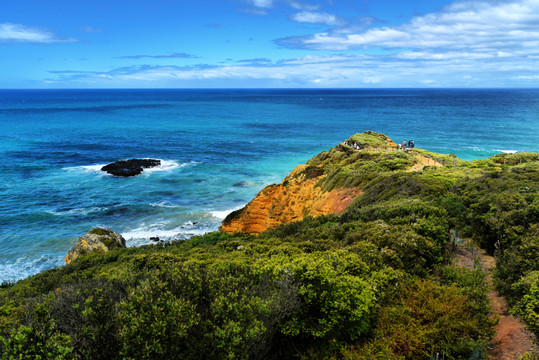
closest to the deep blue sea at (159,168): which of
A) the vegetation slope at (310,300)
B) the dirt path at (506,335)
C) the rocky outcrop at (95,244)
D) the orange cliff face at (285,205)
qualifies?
the orange cliff face at (285,205)

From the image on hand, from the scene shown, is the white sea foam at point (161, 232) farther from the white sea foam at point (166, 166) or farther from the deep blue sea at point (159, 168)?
the white sea foam at point (166, 166)

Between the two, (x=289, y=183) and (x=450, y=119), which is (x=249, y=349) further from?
(x=450, y=119)

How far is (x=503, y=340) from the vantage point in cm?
939

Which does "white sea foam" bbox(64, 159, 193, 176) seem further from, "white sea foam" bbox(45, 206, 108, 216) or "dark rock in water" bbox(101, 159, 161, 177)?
"white sea foam" bbox(45, 206, 108, 216)

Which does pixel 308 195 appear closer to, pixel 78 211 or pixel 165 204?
pixel 165 204

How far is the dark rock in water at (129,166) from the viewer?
162 ft

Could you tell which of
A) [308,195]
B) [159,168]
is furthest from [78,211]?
[308,195]

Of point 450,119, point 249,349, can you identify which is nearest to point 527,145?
point 450,119

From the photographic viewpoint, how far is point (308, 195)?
30.7 meters

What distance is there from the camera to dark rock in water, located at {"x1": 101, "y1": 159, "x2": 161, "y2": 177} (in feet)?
162

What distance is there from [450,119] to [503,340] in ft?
365

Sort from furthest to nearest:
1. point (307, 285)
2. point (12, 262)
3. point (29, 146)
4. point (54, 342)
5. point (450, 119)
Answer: point (450, 119)
point (29, 146)
point (12, 262)
point (307, 285)
point (54, 342)

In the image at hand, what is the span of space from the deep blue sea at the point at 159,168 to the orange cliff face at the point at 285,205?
3.51m

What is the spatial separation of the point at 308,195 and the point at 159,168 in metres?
28.9
